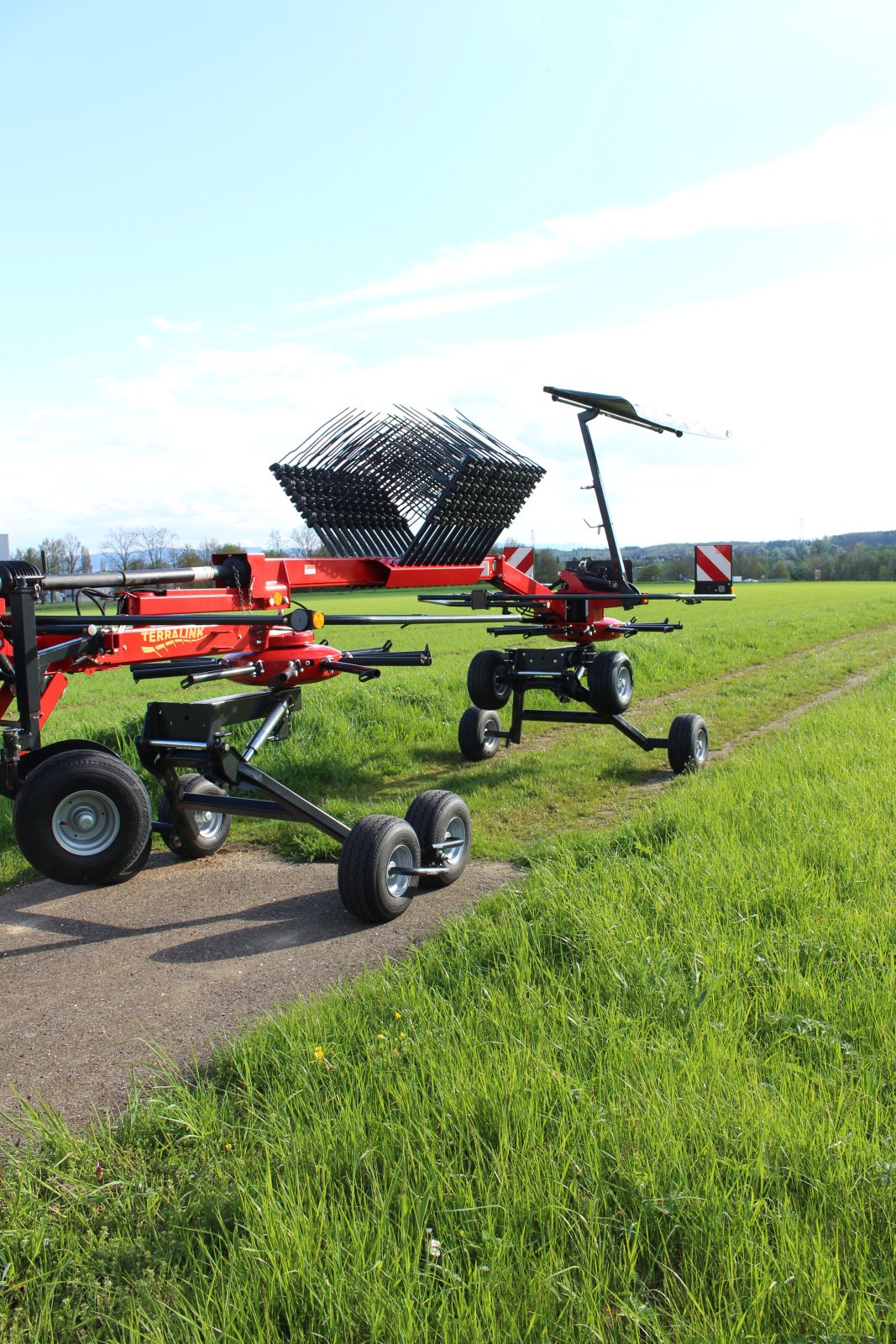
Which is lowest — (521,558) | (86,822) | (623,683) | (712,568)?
(86,822)

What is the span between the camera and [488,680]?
28.8 ft

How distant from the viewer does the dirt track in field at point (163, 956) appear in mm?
3574

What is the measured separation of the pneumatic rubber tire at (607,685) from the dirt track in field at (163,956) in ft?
8.67

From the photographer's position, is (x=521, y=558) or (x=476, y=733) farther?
(x=476, y=733)

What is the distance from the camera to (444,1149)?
2.54 m

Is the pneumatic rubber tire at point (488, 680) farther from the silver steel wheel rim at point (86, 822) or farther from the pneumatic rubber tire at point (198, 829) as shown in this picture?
the silver steel wheel rim at point (86, 822)

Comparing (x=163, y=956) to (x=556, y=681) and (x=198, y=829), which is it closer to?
(x=198, y=829)

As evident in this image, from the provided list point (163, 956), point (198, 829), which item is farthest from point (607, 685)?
point (163, 956)

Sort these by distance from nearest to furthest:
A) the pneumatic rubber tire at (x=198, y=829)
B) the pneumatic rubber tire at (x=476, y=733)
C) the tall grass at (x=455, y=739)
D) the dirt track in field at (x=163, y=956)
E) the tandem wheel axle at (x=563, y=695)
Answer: the dirt track in field at (x=163, y=956), the pneumatic rubber tire at (x=198, y=829), the tall grass at (x=455, y=739), the tandem wheel axle at (x=563, y=695), the pneumatic rubber tire at (x=476, y=733)

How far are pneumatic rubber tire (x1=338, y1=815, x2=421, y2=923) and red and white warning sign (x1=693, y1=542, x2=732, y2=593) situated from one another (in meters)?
4.78

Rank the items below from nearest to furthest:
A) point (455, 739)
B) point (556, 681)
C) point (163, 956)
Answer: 1. point (163, 956)
2. point (556, 681)
3. point (455, 739)

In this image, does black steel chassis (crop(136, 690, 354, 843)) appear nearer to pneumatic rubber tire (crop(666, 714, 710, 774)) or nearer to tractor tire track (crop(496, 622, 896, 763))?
pneumatic rubber tire (crop(666, 714, 710, 774))

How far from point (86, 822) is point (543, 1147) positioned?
3103 millimetres

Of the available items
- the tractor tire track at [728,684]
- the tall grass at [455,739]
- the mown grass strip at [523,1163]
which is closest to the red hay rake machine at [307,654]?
the tall grass at [455,739]
